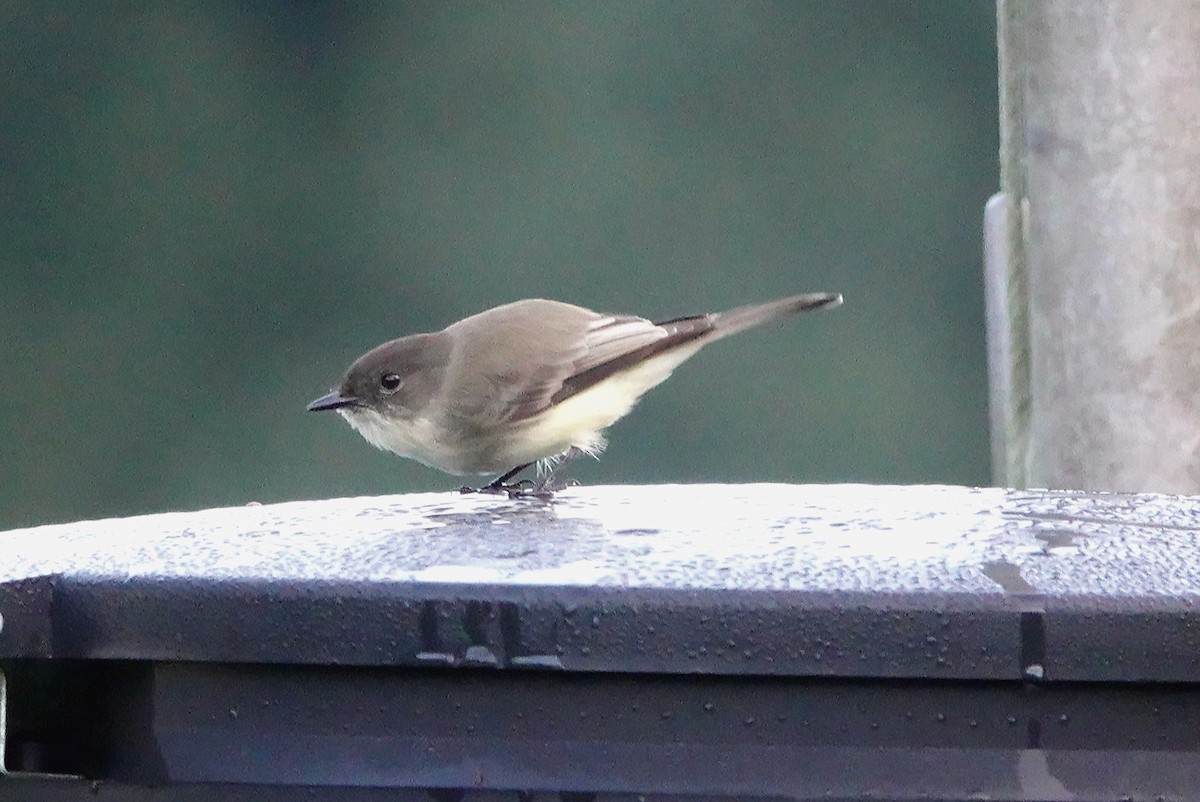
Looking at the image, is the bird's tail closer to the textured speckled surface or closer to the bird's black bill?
the bird's black bill

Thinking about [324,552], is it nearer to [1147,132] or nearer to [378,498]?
[378,498]

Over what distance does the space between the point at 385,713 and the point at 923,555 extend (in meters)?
0.52

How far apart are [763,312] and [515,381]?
688 millimetres

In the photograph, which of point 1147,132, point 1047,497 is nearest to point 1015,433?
point 1147,132

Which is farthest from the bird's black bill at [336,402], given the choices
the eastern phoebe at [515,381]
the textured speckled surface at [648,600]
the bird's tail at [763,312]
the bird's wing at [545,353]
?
the textured speckled surface at [648,600]

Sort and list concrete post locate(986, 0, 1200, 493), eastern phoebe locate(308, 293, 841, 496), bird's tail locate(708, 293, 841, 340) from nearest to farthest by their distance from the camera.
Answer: concrete post locate(986, 0, 1200, 493) → eastern phoebe locate(308, 293, 841, 496) → bird's tail locate(708, 293, 841, 340)

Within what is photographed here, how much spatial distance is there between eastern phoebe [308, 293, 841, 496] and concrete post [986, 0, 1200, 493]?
1.48m

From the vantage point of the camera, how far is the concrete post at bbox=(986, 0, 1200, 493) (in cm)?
333

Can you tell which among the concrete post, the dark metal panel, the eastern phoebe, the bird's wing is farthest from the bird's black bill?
the dark metal panel

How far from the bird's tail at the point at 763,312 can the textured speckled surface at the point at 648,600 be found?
8.97 feet

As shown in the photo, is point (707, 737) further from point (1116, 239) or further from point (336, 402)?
point (336, 402)

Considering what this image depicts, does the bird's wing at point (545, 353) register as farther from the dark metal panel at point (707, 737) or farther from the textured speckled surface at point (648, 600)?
the dark metal panel at point (707, 737)

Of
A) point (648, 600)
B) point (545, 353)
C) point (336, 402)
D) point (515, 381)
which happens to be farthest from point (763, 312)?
point (648, 600)

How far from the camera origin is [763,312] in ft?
16.7
